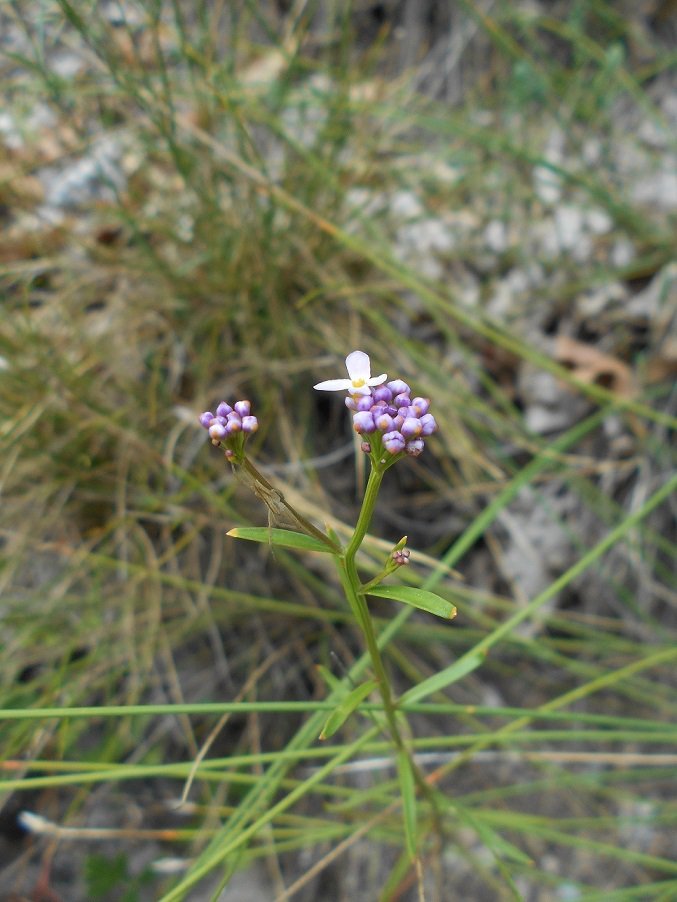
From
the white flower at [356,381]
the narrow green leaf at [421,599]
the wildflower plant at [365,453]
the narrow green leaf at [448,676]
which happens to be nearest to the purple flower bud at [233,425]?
the wildflower plant at [365,453]

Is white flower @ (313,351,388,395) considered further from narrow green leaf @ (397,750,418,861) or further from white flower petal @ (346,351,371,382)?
narrow green leaf @ (397,750,418,861)

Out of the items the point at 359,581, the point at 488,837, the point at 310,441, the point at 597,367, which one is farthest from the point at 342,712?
the point at 597,367

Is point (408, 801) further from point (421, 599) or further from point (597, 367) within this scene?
point (597, 367)

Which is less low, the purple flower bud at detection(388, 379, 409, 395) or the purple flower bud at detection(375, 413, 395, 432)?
the purple flower bud at detection(388, 379, 409, 395)

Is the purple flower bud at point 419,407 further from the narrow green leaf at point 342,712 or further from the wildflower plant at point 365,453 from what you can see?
the narrow green leaf at point 342,712

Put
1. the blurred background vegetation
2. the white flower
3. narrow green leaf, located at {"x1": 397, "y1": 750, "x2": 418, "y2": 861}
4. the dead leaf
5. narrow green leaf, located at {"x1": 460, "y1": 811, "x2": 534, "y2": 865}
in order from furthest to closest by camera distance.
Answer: the dead leaf, the blurred background vegetation, narrow green leaf, located at {"x1": 460, "y1": 811, "x2": 534, "y2": 865}, narrow green leaf, located at {"x1": 397, "y1": 750, "x2": 418, "y2": 861}, the white flower

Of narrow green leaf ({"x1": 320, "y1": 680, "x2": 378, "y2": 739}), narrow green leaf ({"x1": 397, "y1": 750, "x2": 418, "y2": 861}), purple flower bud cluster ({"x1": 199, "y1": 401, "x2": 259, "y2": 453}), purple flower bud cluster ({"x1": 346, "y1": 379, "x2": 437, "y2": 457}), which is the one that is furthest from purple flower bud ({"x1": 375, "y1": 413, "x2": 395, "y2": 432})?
narrow green leaf ({"x1": 397, "y1": 750, "x2": 418, "y2": 861})

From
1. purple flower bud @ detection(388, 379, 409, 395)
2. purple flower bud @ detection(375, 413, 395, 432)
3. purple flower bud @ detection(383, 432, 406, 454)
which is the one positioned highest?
purple flower bud @ detection(388, 379, 409, 395)
